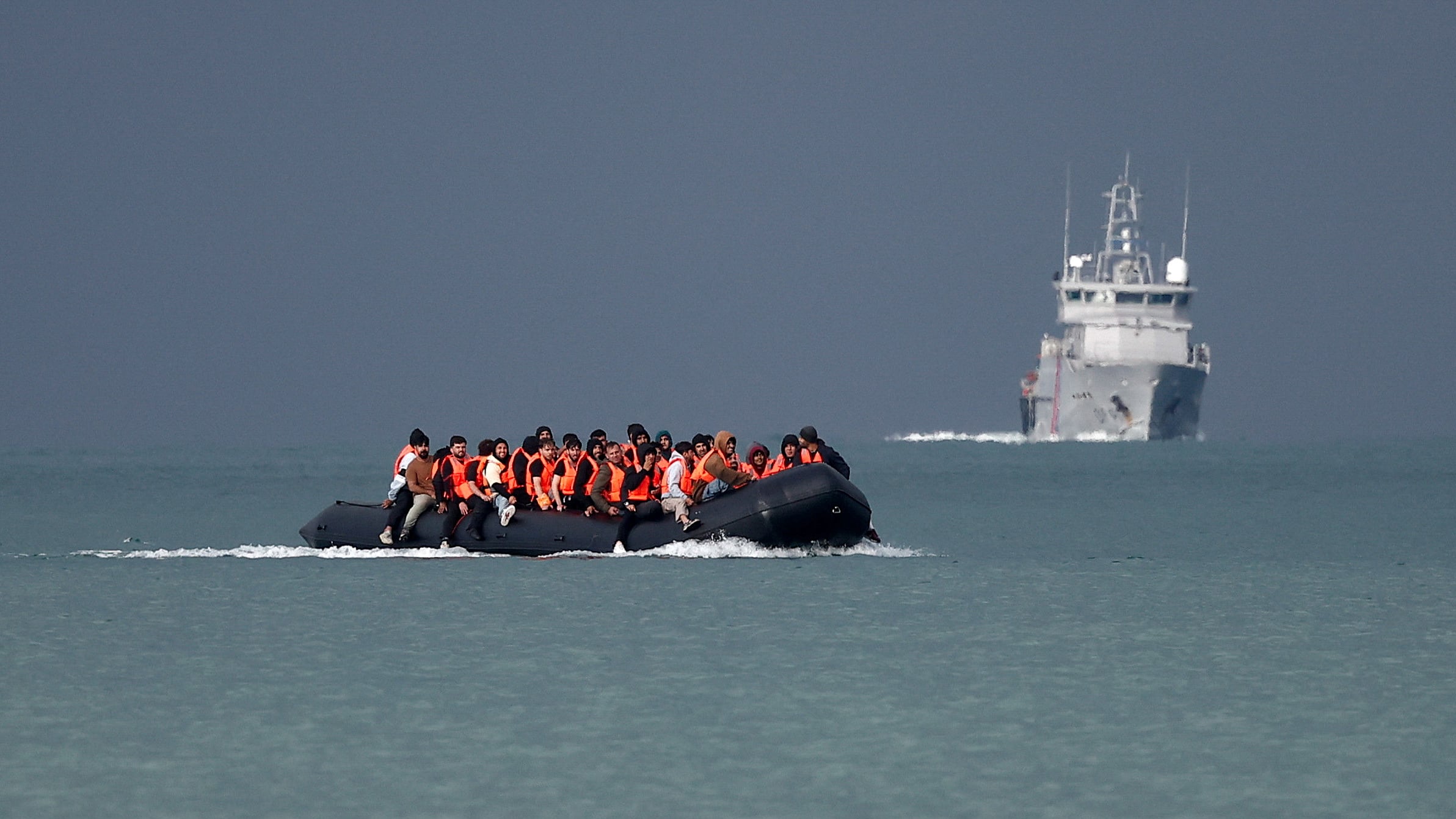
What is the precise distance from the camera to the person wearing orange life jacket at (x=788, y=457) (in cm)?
2670

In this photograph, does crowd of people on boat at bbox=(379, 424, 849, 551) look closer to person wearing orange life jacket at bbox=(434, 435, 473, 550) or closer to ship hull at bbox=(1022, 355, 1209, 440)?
person wearing orange life jacket at bbox=(434, 435, 473, 550)

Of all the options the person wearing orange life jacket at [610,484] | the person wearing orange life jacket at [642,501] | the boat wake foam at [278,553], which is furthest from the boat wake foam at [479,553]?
the person wearing orange life jacket at [610,484]

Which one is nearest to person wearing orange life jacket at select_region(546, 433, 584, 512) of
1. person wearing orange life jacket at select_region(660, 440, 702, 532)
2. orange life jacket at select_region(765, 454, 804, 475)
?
person wearing orange life jacket at select_region(660, 440, 702, 532)

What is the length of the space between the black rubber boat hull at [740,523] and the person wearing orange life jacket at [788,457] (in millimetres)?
451

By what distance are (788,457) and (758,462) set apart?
53cm

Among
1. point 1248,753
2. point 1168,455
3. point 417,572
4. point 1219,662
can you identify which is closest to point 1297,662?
point 1219,662

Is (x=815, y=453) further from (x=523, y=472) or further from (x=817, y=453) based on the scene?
(x=523, y=472)

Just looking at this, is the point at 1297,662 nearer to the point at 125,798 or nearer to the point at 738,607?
the point at 738,607

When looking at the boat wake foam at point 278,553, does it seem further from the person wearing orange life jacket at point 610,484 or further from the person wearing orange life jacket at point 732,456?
the person wearing orange life jacket at point 732,456

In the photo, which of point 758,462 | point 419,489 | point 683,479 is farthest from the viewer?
point 419,489

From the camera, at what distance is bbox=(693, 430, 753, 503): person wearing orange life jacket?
26.2 m

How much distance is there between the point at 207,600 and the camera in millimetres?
24547

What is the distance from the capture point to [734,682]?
17.8 m

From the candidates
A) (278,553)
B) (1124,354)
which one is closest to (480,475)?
(278,553)
